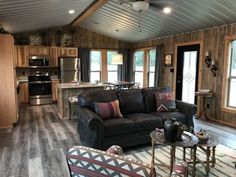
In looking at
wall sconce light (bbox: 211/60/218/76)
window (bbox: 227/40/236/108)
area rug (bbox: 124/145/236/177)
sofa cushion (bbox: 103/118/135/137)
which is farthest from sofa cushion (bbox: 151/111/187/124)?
wall sconce light (bbox: 211/60/218/76)

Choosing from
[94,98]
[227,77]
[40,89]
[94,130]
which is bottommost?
[94,130]

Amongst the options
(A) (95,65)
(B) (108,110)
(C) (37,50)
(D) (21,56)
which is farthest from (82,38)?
(B) (108,110)

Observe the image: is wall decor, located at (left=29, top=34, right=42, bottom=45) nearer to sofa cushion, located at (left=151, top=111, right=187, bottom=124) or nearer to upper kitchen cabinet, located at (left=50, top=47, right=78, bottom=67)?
upper kitchen cabinet, located at (left=50, top=47, right=78, bottom=67)

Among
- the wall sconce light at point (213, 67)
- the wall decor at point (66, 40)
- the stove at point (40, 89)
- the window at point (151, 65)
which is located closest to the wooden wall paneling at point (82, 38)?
the wall decor at point (66, 40)

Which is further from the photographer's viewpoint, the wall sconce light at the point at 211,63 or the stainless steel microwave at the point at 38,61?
the stainless steel microwave at the point at 38,61

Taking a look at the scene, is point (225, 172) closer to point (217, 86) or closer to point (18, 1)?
point (217, 86)

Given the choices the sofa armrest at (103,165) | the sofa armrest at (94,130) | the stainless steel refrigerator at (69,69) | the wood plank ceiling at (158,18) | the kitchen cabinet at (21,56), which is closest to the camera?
A: the sofa armrest at (103,165)

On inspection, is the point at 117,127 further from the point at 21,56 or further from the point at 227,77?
the point at 21,56

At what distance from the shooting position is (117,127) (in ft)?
11.3

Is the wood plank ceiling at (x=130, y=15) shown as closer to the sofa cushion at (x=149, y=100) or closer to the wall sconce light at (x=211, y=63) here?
the wall sconce light at (x=211, y=63)

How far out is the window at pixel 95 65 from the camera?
899 cm

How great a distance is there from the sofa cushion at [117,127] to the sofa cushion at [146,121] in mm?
127

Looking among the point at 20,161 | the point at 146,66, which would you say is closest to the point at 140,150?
the point at 20,161

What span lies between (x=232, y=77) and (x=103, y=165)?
495 cm
